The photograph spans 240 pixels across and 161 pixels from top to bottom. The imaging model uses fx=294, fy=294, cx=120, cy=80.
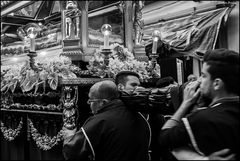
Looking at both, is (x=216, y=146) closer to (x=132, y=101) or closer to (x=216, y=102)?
(x=216, y=102)

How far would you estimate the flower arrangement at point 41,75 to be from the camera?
118 inches

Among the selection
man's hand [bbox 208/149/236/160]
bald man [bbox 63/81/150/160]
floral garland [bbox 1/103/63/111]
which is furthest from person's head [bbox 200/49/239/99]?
floral garland [bbox 1/103/63/111]

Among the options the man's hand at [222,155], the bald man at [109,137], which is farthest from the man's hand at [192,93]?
the bald man at [109,137]

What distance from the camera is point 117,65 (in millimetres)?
3209

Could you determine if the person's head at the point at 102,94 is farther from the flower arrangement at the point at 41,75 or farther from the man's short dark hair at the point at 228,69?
the flower arrangement at the point at 41,75

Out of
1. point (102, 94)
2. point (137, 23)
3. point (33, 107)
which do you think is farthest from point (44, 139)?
point (137, 23)

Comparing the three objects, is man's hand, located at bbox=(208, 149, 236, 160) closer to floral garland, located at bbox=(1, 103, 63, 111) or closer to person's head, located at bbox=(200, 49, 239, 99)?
person's head, located at bbox=(200, 49, 239, 99)

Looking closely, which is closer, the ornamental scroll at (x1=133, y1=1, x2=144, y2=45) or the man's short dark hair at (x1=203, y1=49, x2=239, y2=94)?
the man's short dark hair at (x1=203, y1=49, x2=239, y2=94)

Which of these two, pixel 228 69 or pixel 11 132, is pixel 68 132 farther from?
pixel 228 69

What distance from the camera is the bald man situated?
5.70ft

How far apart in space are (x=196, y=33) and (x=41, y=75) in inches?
110

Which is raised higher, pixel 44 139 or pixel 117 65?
pixel 117 65

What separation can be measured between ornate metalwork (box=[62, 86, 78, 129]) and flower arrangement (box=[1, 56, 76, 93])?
0.14 metres

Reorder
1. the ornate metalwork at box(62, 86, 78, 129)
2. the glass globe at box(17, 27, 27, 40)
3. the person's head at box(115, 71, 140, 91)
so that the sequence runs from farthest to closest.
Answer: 1. the glass globe at box(17, 27, 27, 40)
2. the ornate metalwork at box(62, 86, 78, 129)
3. the person's head at box(115, 71, 140, 91)
